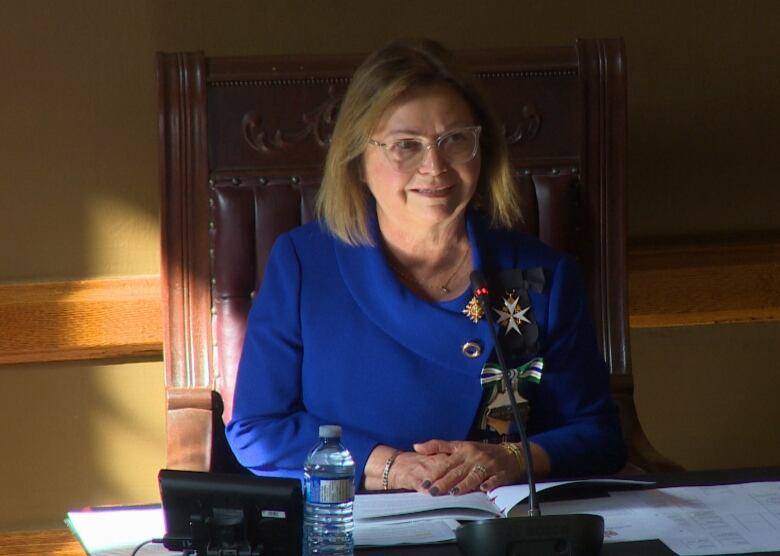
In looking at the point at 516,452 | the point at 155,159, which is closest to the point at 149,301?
→ the point at 155,159

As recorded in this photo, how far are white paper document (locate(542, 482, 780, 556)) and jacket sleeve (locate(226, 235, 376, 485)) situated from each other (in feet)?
1.60

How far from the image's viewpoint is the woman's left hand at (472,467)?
1701 mm

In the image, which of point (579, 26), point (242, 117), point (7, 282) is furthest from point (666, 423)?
point (7, 282)

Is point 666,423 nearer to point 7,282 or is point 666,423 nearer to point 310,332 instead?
point 310,332

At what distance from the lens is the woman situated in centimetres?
199

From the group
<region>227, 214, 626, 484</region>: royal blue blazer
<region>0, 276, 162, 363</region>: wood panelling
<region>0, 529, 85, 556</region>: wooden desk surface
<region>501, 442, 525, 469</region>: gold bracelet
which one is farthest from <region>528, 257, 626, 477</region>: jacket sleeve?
<region>0, 529, 85, 556</region>: wooden desk surface

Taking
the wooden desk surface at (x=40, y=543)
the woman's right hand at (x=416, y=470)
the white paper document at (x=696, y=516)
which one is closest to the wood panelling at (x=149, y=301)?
the wooden desk surface at (x=40, y=543)

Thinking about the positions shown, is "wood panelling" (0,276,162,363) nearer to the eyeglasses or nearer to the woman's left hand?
the eyeglasses

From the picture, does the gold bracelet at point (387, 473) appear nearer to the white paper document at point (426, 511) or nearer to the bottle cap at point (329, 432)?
the white paper document at point (426, 511)

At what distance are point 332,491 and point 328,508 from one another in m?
0.02

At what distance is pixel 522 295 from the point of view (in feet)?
6.81

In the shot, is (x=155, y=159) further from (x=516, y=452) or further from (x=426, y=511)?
(x=426, y=511)

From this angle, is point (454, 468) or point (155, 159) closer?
point (454, 468)

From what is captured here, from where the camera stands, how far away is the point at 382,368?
201 centimetres
